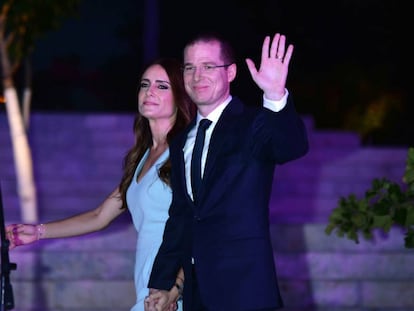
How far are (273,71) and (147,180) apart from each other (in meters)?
0.90

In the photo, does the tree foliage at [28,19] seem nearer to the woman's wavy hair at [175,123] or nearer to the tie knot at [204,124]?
the woman's wavy hair at [175,123]

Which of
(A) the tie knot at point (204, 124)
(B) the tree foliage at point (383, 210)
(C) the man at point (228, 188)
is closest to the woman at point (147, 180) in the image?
(C) the man at point (228, 188)

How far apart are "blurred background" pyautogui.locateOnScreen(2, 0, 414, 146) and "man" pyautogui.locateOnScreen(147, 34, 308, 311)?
7.69 meters

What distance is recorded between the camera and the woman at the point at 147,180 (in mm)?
3689

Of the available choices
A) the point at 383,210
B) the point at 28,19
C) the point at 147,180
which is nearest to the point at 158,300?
the point at 147,180

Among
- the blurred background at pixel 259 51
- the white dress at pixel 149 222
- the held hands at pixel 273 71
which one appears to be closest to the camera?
the held hands at pixel 273 71

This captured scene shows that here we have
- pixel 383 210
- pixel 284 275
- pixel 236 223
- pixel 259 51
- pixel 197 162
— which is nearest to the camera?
pixel 236 223

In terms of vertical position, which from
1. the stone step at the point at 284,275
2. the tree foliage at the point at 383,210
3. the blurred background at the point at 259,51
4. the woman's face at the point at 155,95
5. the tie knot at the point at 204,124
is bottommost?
the stone step at the point at 284,275

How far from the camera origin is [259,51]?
12.8 metres

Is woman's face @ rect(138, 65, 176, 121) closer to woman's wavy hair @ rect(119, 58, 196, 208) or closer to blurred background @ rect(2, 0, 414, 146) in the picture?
woman's wavy hair @ rect(119, 58, 196, 208)

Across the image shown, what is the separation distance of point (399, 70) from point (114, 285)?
7698 mm

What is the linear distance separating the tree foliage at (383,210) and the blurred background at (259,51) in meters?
6.32

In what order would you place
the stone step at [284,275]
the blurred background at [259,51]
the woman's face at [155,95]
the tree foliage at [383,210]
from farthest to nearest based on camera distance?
the blurred background at [259,51] → the stone step at [284,275] → the tree foliage at [383,210] → the woman's face at [155,95]

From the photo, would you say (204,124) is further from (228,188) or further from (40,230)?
(40,230)
